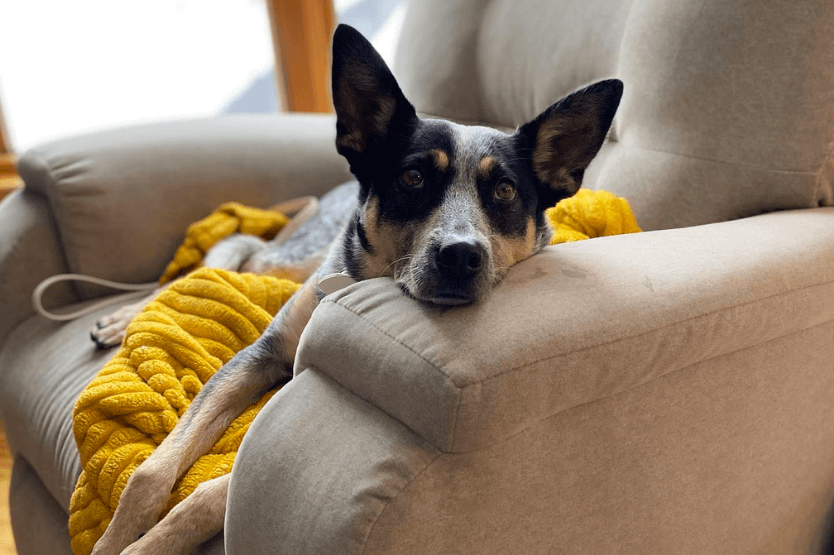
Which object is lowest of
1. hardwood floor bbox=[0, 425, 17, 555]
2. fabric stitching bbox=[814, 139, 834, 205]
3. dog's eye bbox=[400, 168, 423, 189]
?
hardwood floor bbox=[0, 425, 17, 555]

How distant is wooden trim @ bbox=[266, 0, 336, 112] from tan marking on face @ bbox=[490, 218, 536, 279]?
2653 mm

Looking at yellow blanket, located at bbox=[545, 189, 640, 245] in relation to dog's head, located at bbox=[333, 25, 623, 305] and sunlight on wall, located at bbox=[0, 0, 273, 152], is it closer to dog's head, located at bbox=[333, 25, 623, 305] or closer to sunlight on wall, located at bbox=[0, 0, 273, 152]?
dog's head, located at bbox=[333, 25, 623, 305]

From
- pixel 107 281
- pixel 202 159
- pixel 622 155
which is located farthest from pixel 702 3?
pixel 107 281

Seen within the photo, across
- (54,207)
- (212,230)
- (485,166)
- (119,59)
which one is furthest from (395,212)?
(119,59)

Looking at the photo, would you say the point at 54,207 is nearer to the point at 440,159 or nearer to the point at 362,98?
the point at 362,98

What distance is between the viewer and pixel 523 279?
3.11 ft

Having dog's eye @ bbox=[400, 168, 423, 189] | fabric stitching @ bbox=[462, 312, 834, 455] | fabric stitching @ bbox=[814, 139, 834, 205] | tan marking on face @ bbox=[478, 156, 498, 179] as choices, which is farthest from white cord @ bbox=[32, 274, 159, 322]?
fabric stitching @ bbox=[814, 139, 834, 205]

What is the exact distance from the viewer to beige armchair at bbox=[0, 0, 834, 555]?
0.79 m

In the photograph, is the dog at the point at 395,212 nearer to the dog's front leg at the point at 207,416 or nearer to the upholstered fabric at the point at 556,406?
the dog's front leg at the point at 207,416

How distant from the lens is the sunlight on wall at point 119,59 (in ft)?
11.3

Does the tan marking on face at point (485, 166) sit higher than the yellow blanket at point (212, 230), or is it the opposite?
the tan marking on face at point (485, 166)

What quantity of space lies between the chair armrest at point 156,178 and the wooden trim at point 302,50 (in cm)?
133

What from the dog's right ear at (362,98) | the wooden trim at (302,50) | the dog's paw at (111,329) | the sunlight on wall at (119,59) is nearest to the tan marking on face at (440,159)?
the dog's right ear at (362,98)

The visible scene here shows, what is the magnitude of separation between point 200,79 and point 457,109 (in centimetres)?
224
